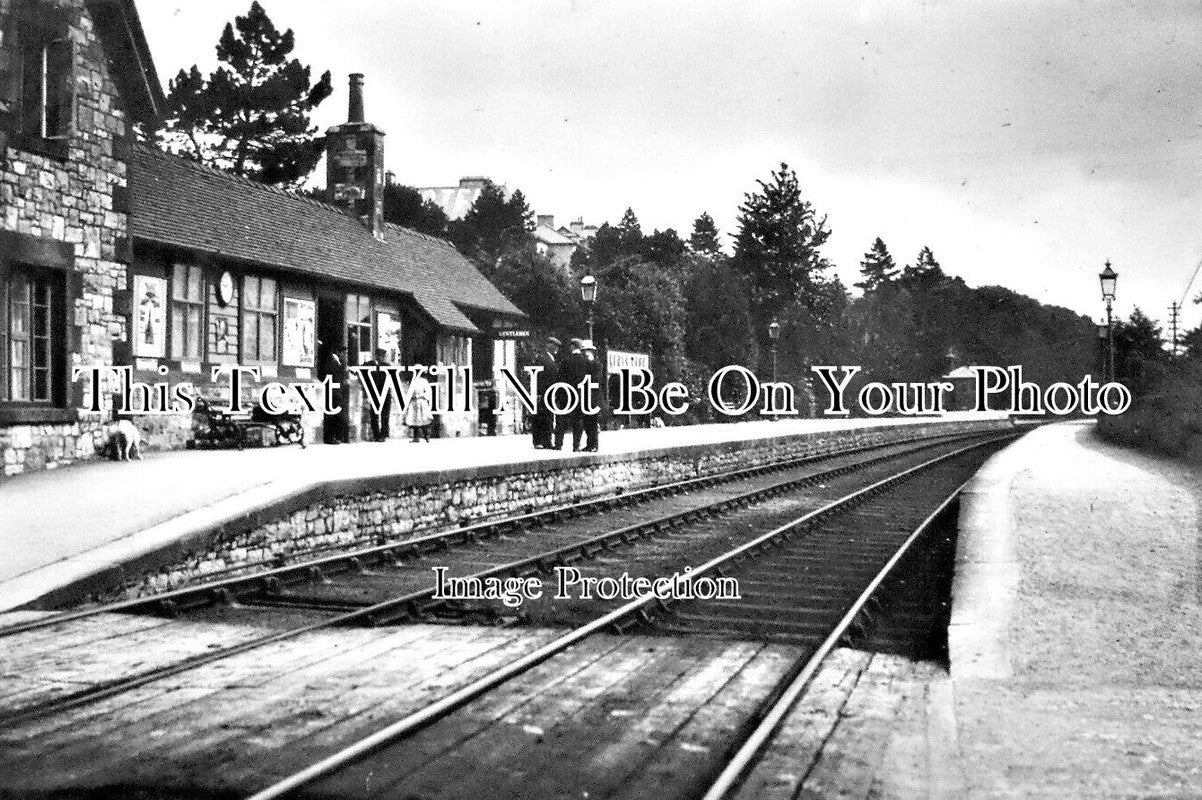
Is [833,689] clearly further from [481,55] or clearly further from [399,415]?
[399,415]

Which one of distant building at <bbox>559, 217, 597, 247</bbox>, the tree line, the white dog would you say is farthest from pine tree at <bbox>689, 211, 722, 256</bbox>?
distant building at <bbox>559, 217, 597, 247</bbox>

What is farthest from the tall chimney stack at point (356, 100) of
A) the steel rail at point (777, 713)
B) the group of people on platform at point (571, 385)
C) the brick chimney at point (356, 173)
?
the steel rail at point (777, 713)

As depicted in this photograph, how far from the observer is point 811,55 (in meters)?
7.36

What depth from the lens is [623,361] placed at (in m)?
23.0

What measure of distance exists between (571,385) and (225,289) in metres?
5.70

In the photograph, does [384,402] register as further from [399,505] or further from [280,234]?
[399,505]

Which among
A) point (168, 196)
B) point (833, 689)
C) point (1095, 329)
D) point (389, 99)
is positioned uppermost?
point (389, 99)

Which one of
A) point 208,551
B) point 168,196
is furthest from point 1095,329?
point 208,551

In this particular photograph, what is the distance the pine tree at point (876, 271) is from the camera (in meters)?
16.2

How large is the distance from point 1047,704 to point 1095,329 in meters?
19.8

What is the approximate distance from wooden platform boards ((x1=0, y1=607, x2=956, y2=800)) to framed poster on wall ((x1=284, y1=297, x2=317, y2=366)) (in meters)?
13.6

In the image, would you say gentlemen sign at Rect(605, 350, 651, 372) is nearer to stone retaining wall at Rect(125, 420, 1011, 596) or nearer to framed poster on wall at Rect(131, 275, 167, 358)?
stone retaining wall at Rect(125, 420, 1011, 596)

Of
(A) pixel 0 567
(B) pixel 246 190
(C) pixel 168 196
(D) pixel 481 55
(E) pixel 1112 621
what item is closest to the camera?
(E) pixel 1112 621

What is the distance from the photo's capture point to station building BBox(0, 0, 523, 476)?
11.8m
